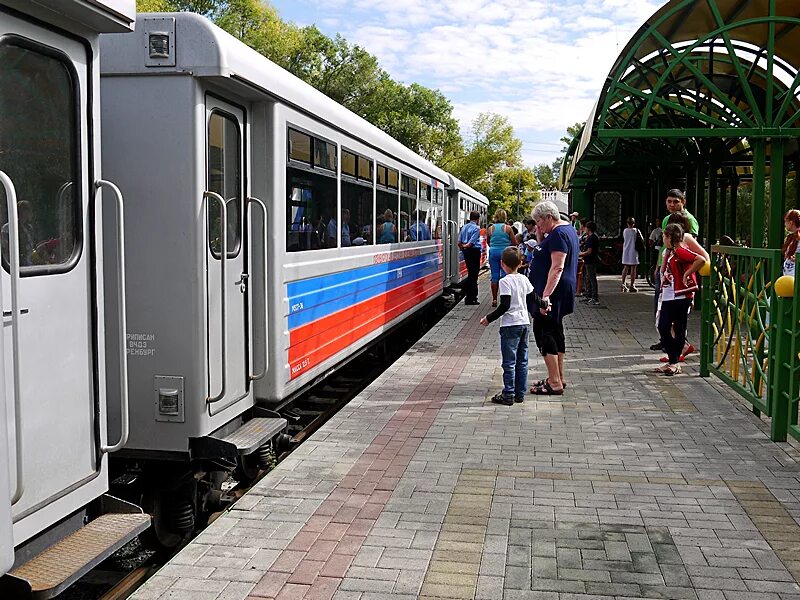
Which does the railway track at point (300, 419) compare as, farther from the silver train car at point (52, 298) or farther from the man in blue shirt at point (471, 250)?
the man in blue shirt at point (471, 250)

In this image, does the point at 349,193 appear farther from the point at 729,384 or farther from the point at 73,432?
the point at 73,432

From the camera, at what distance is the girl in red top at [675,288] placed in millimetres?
9164

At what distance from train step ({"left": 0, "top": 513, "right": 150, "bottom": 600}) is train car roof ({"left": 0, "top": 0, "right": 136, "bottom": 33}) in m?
2.15

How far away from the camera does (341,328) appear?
332 inches

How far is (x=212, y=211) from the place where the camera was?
5363 mm

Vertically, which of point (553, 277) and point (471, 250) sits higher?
point (471, 250)

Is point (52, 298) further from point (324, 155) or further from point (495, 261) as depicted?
point (495, 261)

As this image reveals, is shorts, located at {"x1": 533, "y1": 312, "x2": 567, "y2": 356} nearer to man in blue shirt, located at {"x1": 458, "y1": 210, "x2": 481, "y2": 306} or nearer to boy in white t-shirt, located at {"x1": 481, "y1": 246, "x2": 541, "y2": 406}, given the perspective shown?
boy in white t-shirt, located at {"x1": 481, "y1": 246, "x2": 541, "y2": 406}

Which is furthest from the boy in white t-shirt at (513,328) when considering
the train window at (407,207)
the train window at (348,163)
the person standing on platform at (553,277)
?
the train window at (407,207)

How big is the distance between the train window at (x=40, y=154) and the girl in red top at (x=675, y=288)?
6.93 meters

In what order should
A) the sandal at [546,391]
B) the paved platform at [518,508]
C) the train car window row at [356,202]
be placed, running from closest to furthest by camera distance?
the paved platform at [518,508]
the train car window row at [356,202]
the sandal at [546,391]

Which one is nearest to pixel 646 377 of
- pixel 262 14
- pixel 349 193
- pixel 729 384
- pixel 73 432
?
pixel 729 384

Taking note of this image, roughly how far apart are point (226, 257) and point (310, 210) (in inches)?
64.2

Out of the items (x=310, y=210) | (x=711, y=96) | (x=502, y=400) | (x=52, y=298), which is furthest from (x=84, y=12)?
(x=711, y=96)
